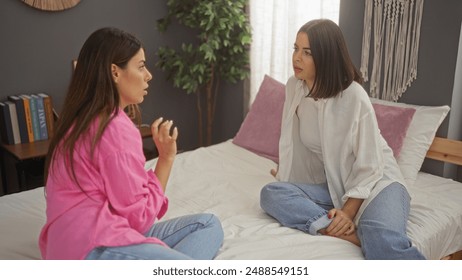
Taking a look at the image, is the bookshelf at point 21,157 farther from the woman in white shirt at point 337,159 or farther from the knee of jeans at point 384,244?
the knee of jeans at point 384,244

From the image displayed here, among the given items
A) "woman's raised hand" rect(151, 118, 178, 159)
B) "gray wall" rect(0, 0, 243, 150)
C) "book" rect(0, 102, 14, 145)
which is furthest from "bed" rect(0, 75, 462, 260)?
"gray wall" rect(0, 0, 243, 150)

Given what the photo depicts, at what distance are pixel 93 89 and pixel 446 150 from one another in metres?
1.30

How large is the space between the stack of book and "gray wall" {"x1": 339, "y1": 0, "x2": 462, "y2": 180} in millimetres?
1614

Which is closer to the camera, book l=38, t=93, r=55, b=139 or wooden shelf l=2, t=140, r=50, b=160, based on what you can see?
wooden shelf l=2, t=140, r=50, b=160

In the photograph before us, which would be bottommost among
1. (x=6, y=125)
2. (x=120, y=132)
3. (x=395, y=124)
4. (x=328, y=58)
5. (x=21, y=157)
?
(x=21, y=157)

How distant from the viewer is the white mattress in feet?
4.07

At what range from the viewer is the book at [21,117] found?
2.16 metres

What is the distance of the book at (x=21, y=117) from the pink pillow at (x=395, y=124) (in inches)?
62.4

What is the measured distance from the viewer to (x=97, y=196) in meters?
0.96

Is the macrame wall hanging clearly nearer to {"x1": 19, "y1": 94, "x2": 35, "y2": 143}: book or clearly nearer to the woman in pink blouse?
the woman in pink blouse

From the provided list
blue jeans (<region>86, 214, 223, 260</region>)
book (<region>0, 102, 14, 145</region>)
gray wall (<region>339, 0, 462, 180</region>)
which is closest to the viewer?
blue jeans (<region>86, 214, 223, 260</region>)

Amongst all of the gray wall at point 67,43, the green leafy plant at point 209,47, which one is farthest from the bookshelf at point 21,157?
the green leafy plant at point 209,47

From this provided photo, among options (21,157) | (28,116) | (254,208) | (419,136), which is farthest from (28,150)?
(419,136)

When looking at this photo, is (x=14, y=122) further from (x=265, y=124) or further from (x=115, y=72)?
(x=115, y=72)
